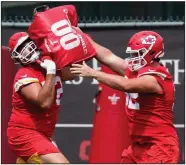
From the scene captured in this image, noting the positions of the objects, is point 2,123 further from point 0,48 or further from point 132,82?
point 132,82

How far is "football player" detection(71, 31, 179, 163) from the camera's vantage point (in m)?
6.70

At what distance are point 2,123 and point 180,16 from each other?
9.32 feet

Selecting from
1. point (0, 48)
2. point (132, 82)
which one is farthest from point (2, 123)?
point (132, 82)

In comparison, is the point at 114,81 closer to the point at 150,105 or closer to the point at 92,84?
the point at 150,105

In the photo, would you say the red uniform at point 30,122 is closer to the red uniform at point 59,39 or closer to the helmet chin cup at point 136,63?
the red uniform at point 59,39

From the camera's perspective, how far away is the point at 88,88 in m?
9.15

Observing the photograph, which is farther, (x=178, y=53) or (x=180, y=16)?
(x=180, y=16)

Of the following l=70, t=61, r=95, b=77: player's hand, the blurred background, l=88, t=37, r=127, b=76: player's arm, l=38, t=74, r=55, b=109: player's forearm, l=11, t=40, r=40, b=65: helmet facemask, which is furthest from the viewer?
the blurred background

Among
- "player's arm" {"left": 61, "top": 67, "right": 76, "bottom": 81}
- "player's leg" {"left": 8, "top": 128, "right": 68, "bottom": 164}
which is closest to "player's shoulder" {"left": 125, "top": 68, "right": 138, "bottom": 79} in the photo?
"player's arm" {"left": 61, "top": 67, "right": 76, "bottom": 81}

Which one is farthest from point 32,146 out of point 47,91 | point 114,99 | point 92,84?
point 92,84

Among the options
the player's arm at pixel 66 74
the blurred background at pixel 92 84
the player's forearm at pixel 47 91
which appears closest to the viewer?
the player's forearm at pixel 47 91

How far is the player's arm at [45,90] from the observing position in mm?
6645

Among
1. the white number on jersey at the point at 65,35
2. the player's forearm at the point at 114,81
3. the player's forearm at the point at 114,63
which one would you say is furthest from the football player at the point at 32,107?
the player's forearm at the point at 114,63

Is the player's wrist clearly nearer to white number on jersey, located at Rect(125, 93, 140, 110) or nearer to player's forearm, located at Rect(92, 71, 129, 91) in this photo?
player's forearm, located at Rect(92, 71, 129, 91)
